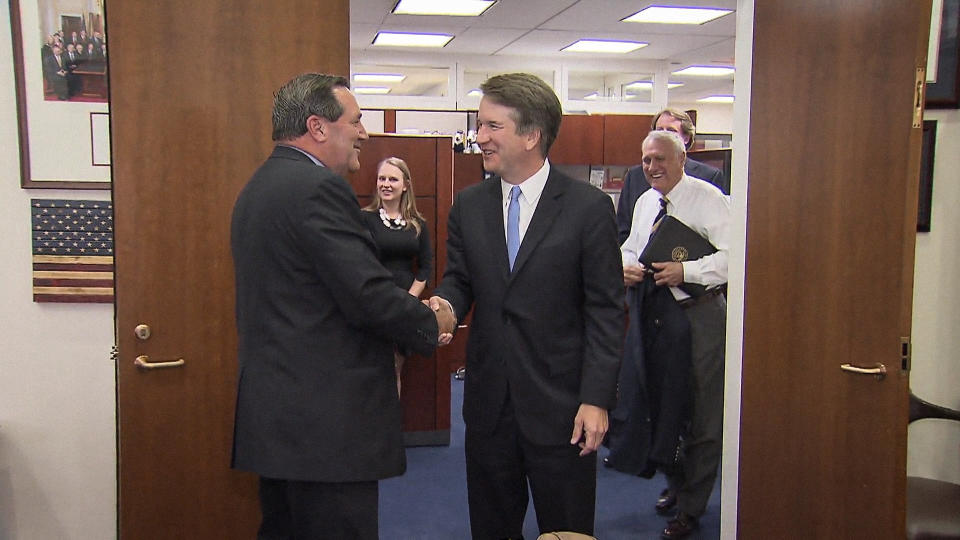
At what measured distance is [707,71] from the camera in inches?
433

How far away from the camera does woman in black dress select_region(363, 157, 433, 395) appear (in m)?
3.99

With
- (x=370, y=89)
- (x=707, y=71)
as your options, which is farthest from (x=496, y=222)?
(x=370, y=89)

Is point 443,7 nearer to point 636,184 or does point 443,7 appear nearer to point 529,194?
point 636,184

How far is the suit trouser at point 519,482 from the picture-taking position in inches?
77.0

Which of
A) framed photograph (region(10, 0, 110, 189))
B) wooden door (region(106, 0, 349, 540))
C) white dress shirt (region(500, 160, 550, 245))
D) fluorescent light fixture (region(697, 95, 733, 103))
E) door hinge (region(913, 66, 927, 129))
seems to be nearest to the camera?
door hinge (region(913, 66, 927, 129))

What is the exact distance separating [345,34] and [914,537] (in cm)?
211

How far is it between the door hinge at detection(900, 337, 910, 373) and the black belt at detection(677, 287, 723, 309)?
1.04 meters

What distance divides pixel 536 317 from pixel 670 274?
1.17 meters

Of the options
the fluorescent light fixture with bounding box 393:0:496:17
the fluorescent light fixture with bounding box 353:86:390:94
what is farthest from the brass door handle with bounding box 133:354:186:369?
the fluorescent light fixture with bounding box 353:86:390:94

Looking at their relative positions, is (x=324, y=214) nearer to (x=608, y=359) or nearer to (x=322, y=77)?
(x=322, y=77)

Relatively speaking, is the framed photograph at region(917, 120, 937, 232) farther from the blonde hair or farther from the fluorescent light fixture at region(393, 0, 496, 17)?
the fluorescent light fixture at region(393, 0, 496, 17)

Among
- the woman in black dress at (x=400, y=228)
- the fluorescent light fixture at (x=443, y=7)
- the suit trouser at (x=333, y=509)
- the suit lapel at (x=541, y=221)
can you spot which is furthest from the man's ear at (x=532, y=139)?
the fluorescent light fixture at (x=443, y=7)

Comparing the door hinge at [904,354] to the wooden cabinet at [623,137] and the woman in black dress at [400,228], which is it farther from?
the wooden cabinet at [623,137]

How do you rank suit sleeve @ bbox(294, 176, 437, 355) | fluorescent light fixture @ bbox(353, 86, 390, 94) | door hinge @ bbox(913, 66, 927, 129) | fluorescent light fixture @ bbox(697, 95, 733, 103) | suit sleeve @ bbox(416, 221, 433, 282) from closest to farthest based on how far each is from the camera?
suit sleeve @ bbox(294, 176, 437, 355) < door hinge @ bbox(913, 66, 927, 129) < suit sleeve @ bbox(416, 221, 433, 282) < fluorescent light fixture @ bbox(353, 86, 390, 94) < fluorescent light fixture @ bbox(697, 95, 733, 103)
